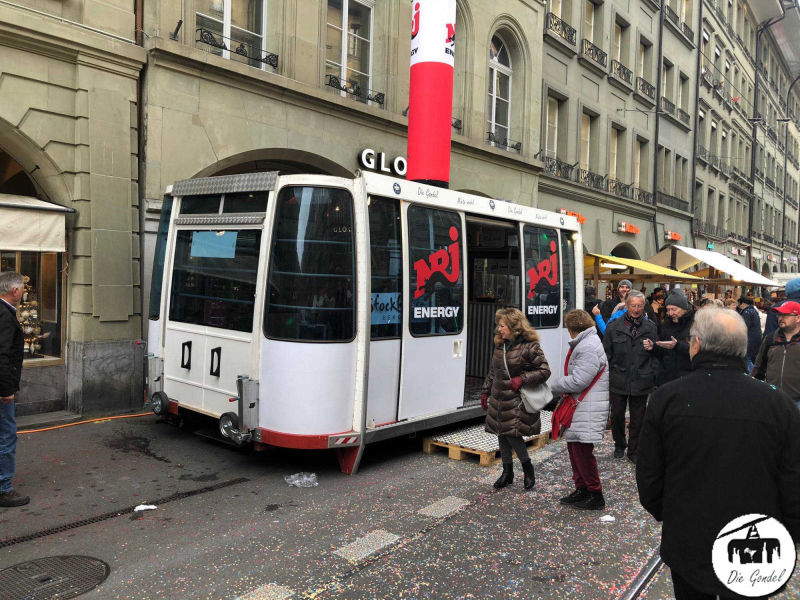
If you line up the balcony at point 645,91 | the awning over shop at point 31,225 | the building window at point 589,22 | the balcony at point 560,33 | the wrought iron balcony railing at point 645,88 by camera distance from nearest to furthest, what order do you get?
the awning over shop at point 31,225 → the balcony at point 560,33 → the building window at point 589,22 → the balcony at point 645,91 → the wrought iron balcony railing at point 645,88

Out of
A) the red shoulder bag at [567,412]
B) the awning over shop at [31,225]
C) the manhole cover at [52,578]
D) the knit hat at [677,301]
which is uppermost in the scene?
the awning over shop at [31,225]

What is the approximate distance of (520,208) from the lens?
826 centimetres

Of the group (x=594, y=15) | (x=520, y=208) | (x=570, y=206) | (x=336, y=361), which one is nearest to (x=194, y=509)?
(x=336, y=361)

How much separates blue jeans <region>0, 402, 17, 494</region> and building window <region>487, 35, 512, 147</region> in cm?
1327

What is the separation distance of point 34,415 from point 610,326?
7.08m

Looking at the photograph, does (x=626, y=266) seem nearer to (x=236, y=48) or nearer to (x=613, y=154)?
(x=613, y=154)

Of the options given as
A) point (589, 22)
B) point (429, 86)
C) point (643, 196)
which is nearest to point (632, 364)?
point (429, 86)

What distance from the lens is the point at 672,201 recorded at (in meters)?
26.3

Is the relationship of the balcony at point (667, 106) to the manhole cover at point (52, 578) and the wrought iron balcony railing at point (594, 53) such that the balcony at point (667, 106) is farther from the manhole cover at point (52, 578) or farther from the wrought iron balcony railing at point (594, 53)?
the manhole cover at point (52, 578)

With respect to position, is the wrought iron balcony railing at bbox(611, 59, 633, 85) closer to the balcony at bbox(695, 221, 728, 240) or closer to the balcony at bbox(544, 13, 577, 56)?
the balcony at bbox(544, 13, 577, 56)

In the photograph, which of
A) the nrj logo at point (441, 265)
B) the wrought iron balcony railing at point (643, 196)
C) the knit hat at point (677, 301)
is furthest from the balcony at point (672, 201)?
the nrj logo at point (441, 265)

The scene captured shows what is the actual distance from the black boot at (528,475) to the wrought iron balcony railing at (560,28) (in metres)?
15.1

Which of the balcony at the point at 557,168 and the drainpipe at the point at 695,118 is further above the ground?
the drainpipe at the point at 695,118

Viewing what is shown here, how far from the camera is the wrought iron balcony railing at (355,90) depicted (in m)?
11.9
